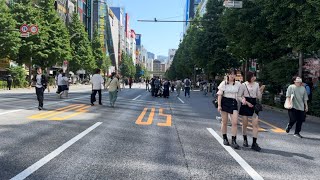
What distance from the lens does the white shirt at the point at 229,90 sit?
7.72 meters

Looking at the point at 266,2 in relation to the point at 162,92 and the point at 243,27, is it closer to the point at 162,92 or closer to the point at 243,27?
the point at 243,27

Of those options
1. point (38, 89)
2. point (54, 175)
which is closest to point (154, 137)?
point (54, 175)

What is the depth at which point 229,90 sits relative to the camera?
7.75 m

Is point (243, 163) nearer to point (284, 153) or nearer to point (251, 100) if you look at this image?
point (284, 153)

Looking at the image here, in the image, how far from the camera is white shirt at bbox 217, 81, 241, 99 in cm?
772

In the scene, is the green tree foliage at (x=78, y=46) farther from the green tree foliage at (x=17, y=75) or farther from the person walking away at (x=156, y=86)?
the person walking away at (x=156, y=86)

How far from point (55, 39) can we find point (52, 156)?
4441cm

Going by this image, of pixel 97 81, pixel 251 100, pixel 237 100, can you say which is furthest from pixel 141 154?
pixel 97 81

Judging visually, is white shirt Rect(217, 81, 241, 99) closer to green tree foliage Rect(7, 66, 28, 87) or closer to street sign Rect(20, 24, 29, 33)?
street sign Rect(20, 24, 29, 33)

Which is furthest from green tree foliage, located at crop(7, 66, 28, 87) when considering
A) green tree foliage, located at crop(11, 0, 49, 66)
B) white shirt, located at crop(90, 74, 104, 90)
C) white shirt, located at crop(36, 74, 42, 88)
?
white shirt, located at crop(36, 74, 42, 88)

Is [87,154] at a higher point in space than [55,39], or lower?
lower

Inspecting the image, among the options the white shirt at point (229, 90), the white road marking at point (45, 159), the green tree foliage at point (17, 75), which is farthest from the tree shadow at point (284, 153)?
the green tree foliage at point (17, 75)

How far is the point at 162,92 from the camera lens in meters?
32.9

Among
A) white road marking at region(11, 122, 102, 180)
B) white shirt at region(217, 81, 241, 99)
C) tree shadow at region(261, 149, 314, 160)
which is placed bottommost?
tree shadow at region(261, 149, 314, 160)
